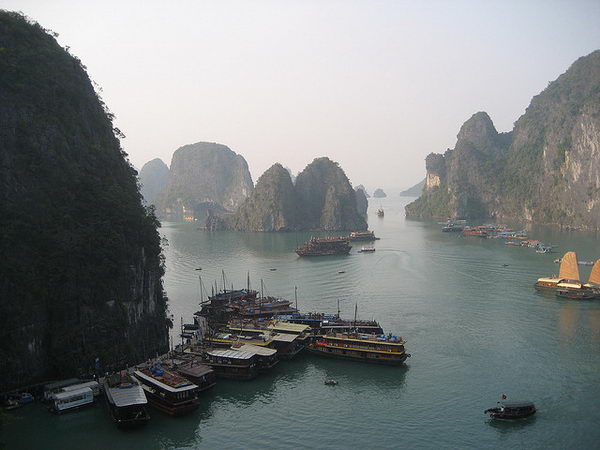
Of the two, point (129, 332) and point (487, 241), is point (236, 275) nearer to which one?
point (129, 332)

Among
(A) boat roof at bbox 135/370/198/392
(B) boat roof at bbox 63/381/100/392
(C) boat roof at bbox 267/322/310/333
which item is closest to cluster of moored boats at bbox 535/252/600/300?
(C) boat roof at bbox 267/322/310/333

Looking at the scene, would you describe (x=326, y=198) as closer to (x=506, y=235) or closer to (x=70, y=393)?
(x=506, y=235)

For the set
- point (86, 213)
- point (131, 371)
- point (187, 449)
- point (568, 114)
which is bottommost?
point (187, 449)

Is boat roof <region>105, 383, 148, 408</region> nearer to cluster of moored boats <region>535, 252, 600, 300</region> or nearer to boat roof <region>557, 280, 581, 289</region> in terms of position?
cluster of moored boats <region>535, 252, 600, 300</region>

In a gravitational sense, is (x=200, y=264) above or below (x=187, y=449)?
above

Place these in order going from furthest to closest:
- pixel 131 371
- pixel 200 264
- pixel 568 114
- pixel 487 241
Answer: pixel 568 114 → pixel 487 241 → pixel 200 264 → pixel 131 371

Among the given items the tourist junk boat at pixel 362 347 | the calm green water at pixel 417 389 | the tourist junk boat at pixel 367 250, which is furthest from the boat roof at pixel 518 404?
the tourist junk boat at pixel 367 250

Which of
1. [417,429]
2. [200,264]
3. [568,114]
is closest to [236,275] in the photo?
[200,264]

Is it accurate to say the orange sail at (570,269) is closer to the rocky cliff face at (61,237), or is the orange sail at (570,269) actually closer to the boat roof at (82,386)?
the rocky cliff face at (61,237)

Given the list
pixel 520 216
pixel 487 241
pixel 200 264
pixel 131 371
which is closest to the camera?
pixel 131 371
